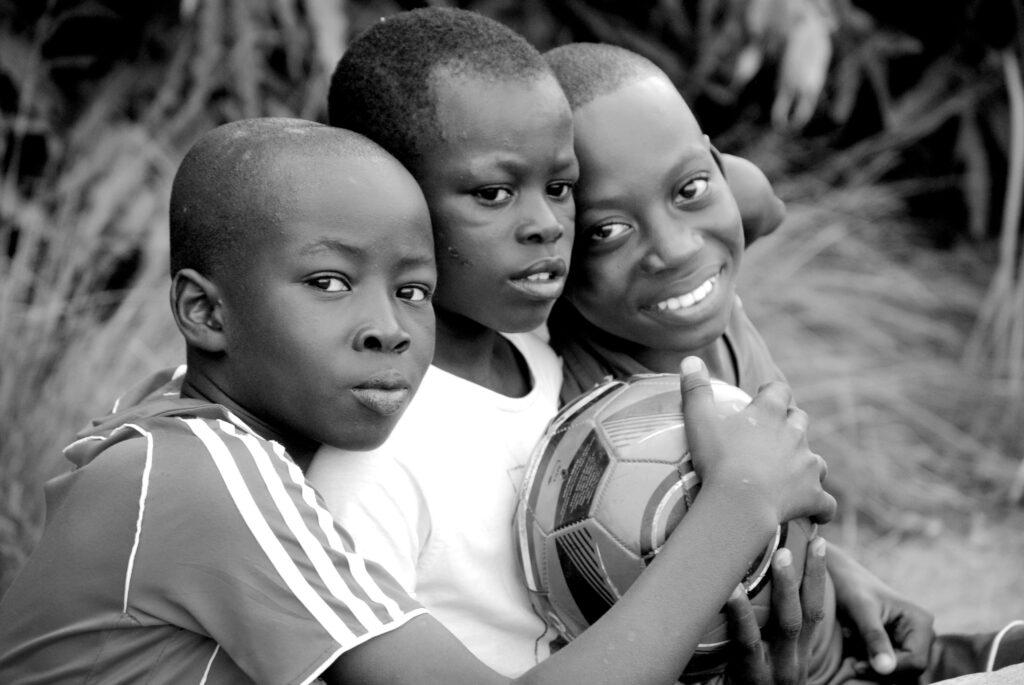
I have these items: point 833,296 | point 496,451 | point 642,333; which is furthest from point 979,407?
point 496,451

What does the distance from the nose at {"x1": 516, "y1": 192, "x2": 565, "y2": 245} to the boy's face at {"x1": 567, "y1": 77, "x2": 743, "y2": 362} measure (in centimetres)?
21

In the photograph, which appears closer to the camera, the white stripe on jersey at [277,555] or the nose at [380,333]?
the white stripe on jersey at [277,555]

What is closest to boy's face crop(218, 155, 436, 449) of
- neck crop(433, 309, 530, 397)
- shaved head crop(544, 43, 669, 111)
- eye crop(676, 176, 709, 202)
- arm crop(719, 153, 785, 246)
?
neck crop(433, 309, 530, 397)

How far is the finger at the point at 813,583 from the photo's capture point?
8.29 feet

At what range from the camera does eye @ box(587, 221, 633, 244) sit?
9.23ft

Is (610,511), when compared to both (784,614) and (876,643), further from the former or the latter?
(876,643)

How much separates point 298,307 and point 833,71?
228 inches

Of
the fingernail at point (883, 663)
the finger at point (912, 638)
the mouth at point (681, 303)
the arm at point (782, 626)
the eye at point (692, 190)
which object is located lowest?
the finger at point (912, 638)

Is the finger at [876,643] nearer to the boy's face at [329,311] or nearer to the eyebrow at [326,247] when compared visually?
the boy's face at [329,311]

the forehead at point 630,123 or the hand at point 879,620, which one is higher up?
the forehead at point 630,123

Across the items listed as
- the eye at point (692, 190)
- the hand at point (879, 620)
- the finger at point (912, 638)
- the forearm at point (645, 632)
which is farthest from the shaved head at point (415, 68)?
the finger at point (912, 638)

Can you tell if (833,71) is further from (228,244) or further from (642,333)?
(228,244)

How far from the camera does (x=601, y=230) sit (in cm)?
282

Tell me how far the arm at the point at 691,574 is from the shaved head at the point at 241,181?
2.65 feet
